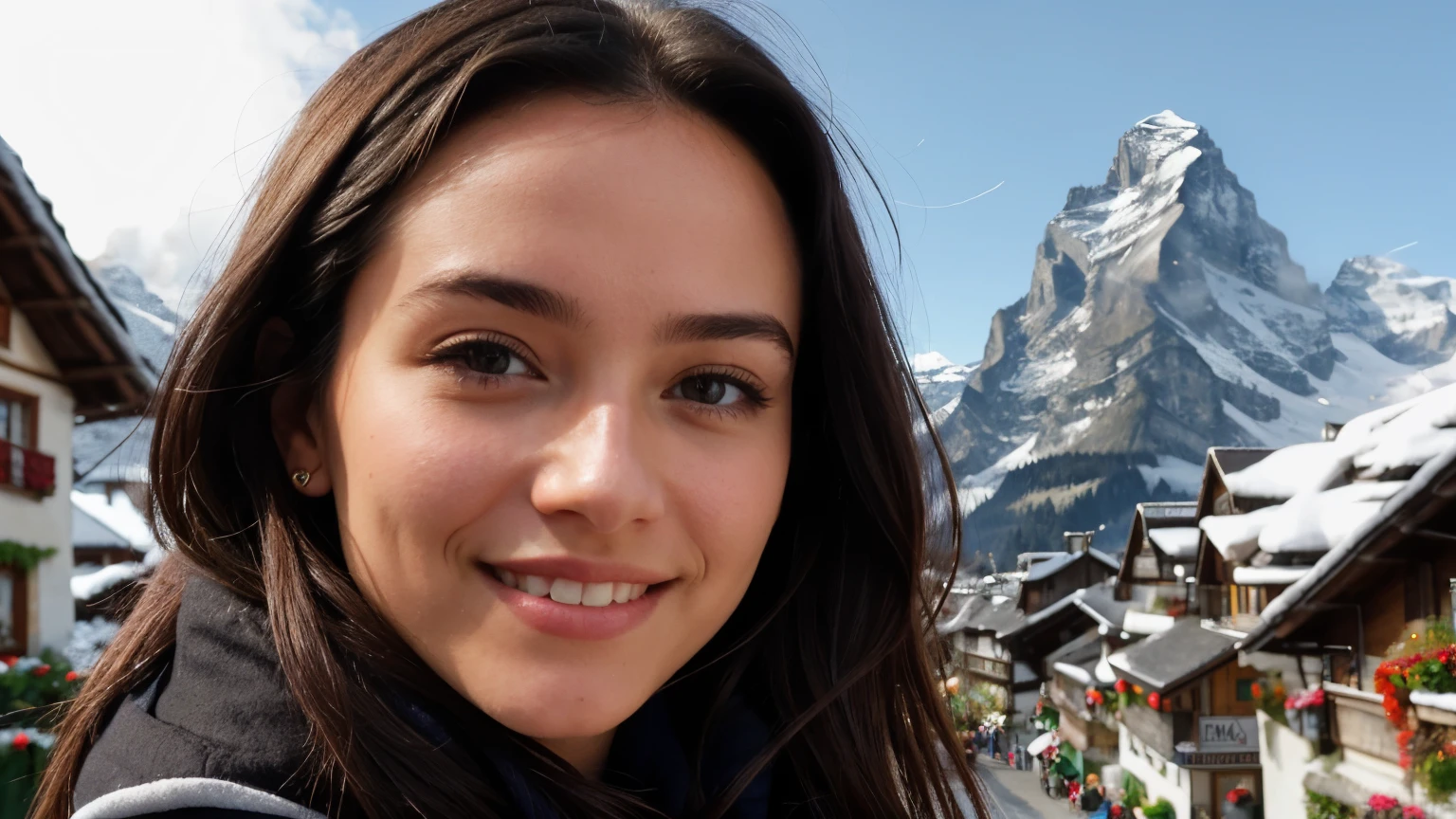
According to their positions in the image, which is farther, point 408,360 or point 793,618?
A: point 793,618

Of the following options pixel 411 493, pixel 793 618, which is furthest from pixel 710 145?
pixel 793 618

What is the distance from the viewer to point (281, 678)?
570 mm

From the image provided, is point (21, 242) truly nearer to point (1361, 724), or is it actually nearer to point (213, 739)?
point (213, 739)

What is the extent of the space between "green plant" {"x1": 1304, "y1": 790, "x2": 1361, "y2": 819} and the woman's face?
5783 millimetres

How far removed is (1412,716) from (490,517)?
4669 millimetres

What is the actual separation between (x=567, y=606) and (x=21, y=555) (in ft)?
7.03

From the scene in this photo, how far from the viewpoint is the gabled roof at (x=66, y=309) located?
214 cm

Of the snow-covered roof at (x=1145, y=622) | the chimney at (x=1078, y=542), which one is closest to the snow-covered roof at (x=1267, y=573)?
the snow-covered roof at (x=1145, y=622)

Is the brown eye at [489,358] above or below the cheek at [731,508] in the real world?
above

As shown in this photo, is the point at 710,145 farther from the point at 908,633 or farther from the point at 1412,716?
the point at 1412,716

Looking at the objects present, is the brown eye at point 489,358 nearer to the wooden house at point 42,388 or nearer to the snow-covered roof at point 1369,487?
the wooden house at point 42,388

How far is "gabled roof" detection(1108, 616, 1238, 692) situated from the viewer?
317 inches

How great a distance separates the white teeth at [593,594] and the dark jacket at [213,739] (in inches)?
5.4

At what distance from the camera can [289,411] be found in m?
0.65
